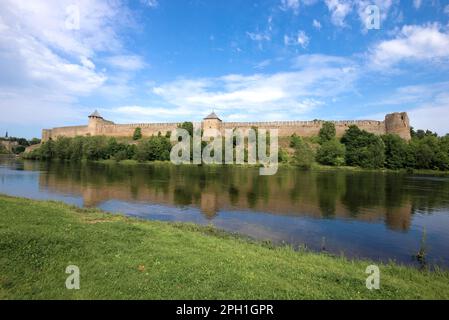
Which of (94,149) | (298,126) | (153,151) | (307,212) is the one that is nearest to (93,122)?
(94,149)

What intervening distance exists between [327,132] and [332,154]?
38.1 ft

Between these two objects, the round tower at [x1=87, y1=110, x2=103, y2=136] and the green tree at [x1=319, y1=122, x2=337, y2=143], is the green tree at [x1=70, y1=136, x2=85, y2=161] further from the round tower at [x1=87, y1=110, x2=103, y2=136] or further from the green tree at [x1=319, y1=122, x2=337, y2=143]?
the green tree at [x1=319, y1=122, x2=337, y2=143]

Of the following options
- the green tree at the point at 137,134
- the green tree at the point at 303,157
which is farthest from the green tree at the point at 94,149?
the green tree at the point at 303,157

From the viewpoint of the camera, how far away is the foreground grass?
477 centimetres

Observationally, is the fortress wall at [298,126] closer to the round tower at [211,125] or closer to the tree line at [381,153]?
the round tower at [211,125]

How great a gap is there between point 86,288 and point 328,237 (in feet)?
27.4

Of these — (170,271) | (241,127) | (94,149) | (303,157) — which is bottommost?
(170,271)

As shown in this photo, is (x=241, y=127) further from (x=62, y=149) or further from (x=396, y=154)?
(x=62, y=149)

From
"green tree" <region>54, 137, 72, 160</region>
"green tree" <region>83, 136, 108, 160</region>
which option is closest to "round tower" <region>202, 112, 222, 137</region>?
"green tree" <region>83, 136, 108, 160</region>

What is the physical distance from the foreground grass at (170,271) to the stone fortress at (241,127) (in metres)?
55.5

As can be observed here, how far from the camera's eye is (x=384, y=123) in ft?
193

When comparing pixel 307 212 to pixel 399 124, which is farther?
pixel 399 124

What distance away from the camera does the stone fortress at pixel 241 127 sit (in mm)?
55931

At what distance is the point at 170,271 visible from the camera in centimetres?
550
